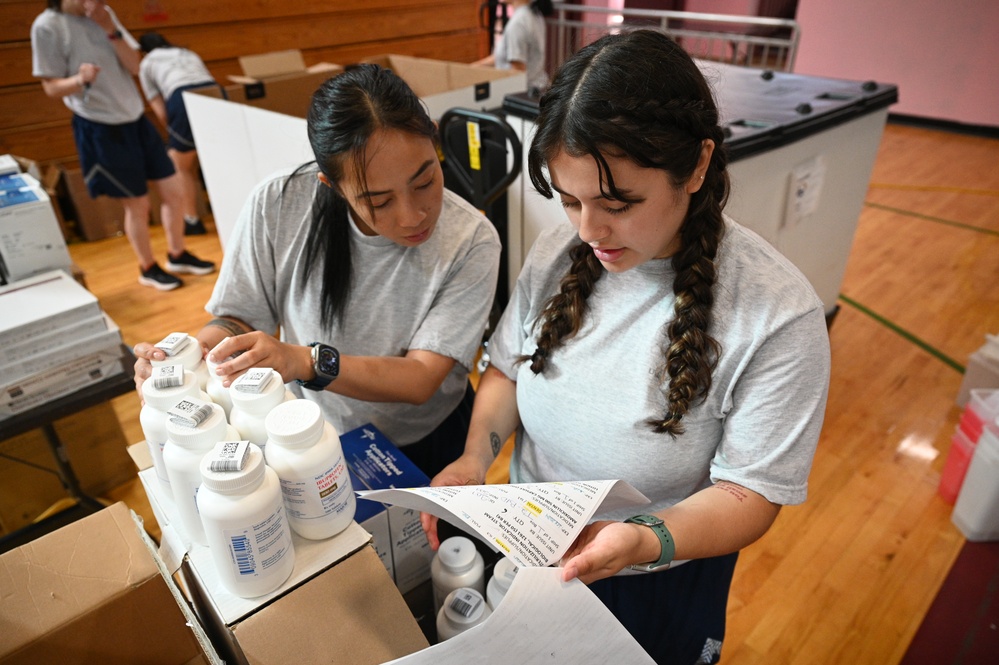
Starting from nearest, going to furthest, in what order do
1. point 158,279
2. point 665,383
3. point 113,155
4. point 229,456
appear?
point 229,456 < point 665,383 < point 113,155 < point 158,279

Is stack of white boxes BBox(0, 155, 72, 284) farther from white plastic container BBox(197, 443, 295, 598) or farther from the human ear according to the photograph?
the human ear

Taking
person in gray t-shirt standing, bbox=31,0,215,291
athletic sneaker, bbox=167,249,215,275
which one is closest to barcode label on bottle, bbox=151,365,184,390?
person in gray t-shirt standing, bbox=31,0,215,291

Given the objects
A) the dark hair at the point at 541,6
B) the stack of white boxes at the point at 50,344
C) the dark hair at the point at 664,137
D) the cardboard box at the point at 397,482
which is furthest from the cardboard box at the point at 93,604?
the dark hair at the point at 541,6

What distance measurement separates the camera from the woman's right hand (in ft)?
3.09

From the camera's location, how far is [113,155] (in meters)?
3.35

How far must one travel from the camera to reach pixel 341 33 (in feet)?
17.9

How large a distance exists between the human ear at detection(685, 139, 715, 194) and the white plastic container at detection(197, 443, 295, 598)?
0.59 m

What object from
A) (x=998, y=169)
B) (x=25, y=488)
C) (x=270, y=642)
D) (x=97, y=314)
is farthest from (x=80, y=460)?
(x=998, y=169)

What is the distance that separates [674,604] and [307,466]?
669 mm

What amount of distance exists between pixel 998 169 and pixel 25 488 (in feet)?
21.7

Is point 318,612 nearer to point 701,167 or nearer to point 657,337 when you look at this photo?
point 657,337

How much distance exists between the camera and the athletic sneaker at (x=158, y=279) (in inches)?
142

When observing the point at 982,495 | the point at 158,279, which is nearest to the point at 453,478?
the point at 982,495

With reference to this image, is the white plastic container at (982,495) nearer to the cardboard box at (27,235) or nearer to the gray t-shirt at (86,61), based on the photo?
the cardboard box at (27,235)
